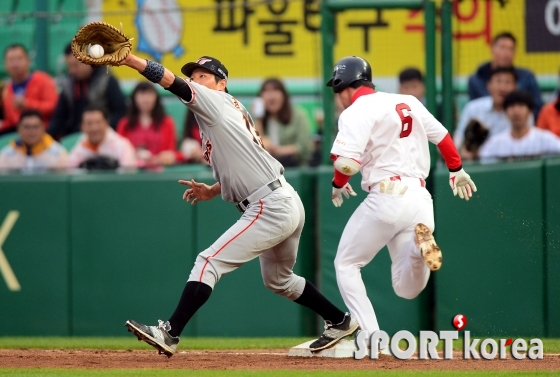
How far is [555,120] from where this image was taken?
9.55m

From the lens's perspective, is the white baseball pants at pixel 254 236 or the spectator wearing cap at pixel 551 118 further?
the spectator wearing cap at pixel 551 118

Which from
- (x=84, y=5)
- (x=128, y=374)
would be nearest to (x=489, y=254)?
(x=128, y=374)

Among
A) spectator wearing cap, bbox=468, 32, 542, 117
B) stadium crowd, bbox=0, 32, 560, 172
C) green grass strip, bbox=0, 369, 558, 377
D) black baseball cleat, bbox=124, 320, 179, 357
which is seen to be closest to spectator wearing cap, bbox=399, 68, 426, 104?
stadium crowd, bbox=0, 32, 560, 172

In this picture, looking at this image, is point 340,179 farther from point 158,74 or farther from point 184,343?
point 184,343

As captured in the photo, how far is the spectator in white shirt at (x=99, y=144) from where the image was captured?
9977mm

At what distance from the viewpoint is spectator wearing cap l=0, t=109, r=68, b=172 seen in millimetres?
10102

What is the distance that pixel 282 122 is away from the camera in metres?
10.2

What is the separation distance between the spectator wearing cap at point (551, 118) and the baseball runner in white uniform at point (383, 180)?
3087 millimetres

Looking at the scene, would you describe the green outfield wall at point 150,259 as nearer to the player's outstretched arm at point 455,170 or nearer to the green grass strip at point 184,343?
the green grass strip at point 184,343

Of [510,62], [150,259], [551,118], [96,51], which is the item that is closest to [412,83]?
[510,62]

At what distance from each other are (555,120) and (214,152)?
4.40m

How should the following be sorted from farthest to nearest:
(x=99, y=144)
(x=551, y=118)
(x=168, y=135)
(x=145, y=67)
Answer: (x=168, y=135) → (x=99, y=144) → (x=551, y=118) → (x=145, y=67)

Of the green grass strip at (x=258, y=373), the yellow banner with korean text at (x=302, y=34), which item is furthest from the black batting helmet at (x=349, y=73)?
the yellow banner with korean text at (x=302, y=34)

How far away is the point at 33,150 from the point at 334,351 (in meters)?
4.64
